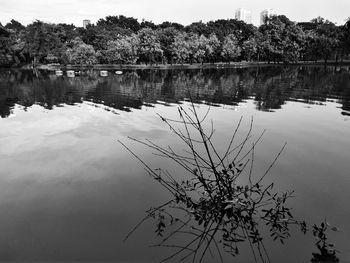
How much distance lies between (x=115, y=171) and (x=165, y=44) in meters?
125

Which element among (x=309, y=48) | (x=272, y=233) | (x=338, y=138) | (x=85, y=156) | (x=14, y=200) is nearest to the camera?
(x=272, y=233)

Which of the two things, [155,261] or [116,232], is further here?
[116,232]

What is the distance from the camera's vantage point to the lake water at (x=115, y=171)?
11.9 m

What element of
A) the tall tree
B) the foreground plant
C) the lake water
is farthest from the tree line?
the foreground plant

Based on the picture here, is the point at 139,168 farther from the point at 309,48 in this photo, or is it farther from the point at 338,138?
the point at 309,48

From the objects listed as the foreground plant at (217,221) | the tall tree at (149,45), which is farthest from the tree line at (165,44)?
the foreground plant at (217,221)

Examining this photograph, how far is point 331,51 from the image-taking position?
5714 inches

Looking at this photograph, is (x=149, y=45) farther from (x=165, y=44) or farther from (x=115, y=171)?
(x=115, y=171)

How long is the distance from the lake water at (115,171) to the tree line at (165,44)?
300 feet

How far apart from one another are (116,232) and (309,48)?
499ft

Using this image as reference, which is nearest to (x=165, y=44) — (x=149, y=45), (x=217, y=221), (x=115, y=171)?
(x=149, y=45)

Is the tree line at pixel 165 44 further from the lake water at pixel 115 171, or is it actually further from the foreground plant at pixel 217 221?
the foreground plant at pixel 217 221

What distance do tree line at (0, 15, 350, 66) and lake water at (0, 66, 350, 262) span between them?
300ft

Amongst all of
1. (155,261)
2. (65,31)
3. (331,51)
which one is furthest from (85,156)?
(331,51)
